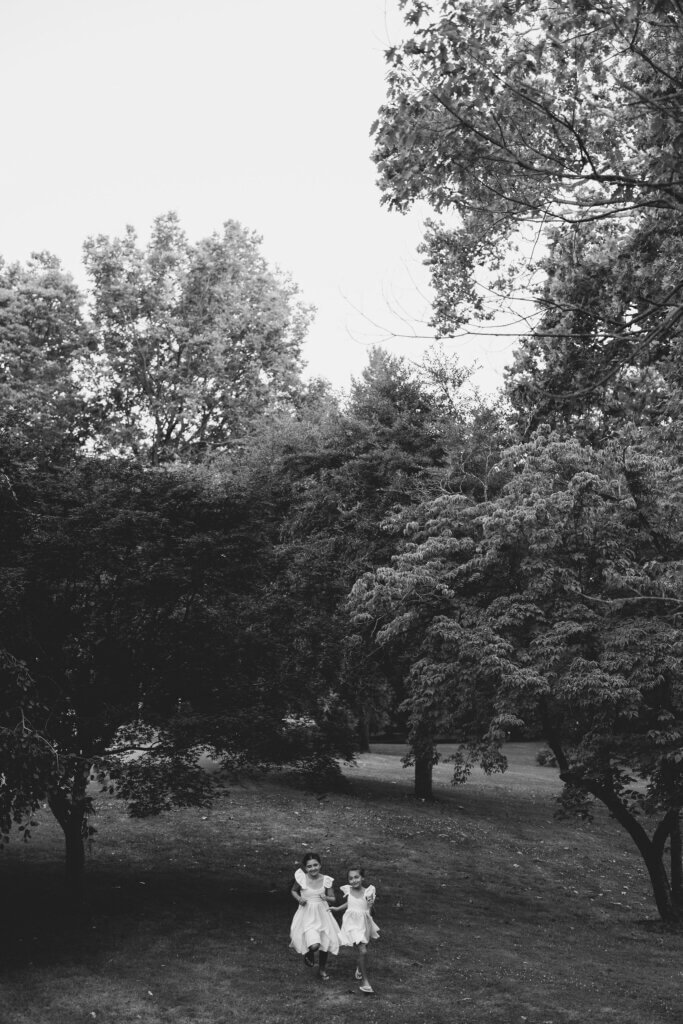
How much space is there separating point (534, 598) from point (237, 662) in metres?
4.88

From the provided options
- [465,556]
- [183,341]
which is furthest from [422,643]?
[183,341]

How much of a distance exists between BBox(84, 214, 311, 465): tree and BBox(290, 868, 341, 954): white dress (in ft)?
89.0

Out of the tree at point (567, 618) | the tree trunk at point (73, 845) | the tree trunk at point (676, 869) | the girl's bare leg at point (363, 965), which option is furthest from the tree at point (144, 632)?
the tree trunk at point (676, 869)

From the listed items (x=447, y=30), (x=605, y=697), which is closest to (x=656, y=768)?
(x=605, y=697)

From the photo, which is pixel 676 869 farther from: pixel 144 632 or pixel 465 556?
pixel 144 632

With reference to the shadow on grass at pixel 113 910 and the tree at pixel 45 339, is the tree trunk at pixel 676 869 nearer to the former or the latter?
the shadow on grass at pixel 113 910

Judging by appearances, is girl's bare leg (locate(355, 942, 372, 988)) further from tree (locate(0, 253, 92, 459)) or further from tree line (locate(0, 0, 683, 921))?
tree (locate(0, 253, 92, 459))

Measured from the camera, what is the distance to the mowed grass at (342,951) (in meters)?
11.4

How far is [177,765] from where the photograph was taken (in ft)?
46.5

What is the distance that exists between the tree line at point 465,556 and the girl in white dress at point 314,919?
8.33 ft

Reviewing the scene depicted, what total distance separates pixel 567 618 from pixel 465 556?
7.61 feet

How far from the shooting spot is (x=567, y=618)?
1544 cm

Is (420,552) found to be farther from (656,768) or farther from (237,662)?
(656,768)

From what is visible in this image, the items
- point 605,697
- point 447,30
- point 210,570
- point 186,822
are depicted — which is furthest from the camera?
point 186,822
